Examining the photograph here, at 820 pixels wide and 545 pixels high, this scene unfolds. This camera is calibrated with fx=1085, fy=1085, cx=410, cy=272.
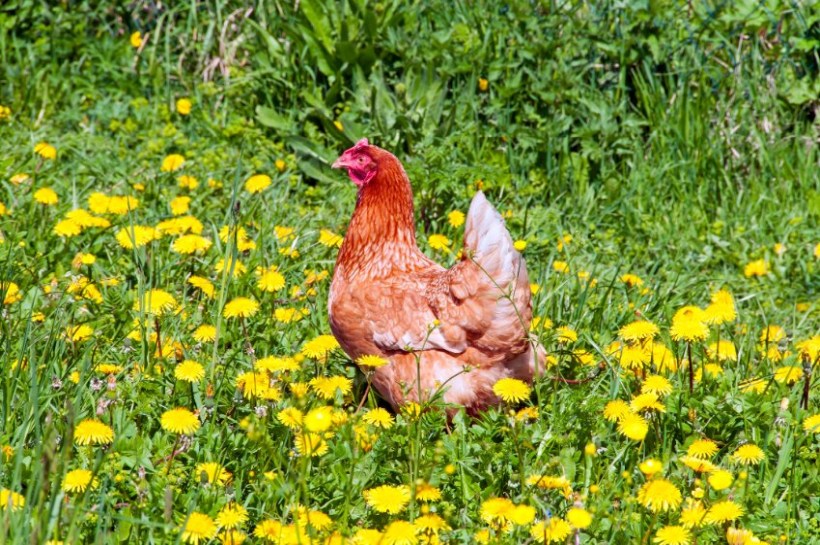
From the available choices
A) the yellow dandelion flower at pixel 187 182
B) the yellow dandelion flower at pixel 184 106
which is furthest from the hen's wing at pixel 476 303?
the yellow dandelion flower at pixel 184 106

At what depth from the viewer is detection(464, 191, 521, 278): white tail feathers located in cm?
313

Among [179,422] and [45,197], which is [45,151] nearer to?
[45,197]

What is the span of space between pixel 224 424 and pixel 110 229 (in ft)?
5.77

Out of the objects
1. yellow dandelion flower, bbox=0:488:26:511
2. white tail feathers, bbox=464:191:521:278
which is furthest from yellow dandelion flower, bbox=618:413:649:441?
yellow dandelion flower, bbox=0:488:26:511

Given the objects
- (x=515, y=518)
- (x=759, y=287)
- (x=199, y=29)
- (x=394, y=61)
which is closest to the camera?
(x=515, y=518)

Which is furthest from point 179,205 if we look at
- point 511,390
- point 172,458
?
point 511,390

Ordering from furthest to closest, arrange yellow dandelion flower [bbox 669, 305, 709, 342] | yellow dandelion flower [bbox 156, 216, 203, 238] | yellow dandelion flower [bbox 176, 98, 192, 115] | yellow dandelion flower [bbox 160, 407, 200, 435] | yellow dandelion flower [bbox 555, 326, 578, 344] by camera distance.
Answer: yellow dandelion flower [bbox 176, 98, 192, 115], yellow dandelion flower [bbox 156, 216, 203, 238], yellow dandelion flower [bbox 555, 326, 578, 344], yellow dandelion flower [bbox 669, 305, 709, 342], yellow dandelion flower [bbox 160, 407, 200, 435]

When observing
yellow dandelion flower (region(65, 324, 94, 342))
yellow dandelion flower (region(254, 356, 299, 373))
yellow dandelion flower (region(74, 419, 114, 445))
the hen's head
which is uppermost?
the hen's head

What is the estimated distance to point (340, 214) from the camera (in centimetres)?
510

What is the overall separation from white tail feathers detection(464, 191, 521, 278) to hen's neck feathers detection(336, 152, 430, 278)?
0.58m

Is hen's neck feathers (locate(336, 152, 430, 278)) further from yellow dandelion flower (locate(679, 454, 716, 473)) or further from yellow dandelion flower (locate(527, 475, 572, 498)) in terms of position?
yellow dandelion flower (locate(679, 454, 716, 473))

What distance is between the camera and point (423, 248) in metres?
4.78

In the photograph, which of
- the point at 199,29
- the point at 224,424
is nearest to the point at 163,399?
the point at 224,424

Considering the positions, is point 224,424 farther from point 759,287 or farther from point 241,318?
point 759,287
